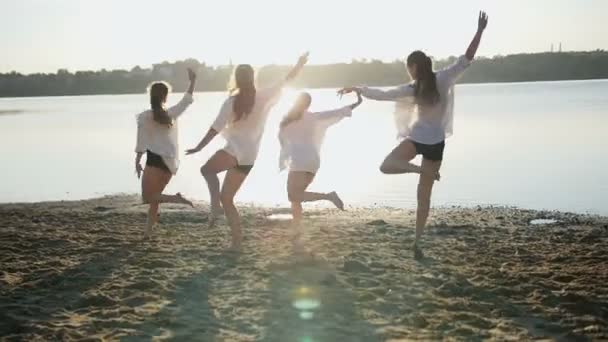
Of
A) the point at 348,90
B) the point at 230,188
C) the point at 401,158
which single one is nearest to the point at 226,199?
the point at 230,188

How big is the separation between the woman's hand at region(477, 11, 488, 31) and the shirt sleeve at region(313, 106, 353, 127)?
1.65 m

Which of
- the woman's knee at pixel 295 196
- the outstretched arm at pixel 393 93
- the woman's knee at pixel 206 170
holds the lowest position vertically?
the woman's knee at pixel 295 196

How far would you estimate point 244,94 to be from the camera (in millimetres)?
6664

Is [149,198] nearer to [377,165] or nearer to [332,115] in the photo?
[332,115]

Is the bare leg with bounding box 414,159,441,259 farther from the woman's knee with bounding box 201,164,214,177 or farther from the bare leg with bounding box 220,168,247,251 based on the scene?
the woman's knee with bounding box 201,164,214,177

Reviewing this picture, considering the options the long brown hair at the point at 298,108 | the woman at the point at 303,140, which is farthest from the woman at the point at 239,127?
the woman at the point at 303,140

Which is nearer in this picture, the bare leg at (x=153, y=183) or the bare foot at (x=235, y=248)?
the bare foot at (x=235, y=248)

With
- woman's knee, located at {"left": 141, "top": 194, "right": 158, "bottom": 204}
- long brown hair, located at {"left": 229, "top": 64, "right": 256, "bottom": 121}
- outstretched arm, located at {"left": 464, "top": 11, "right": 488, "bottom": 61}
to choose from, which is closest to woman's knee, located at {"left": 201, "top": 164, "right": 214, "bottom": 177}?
long brown hair, located at {"left": 229, "top": 64, "right": 256, "bottom": 121}

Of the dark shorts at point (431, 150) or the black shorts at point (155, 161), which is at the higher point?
the dark shorts at point (431, 150)

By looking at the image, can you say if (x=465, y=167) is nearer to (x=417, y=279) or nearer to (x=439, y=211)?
(x=439, y=211)

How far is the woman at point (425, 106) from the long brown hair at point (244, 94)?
116 centimetres

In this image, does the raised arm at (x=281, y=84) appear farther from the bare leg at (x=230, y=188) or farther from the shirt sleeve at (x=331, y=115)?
the bare leg at (x=230, y=188)

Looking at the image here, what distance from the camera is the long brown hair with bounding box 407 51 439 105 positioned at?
645cm

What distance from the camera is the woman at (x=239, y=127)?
263 inches
